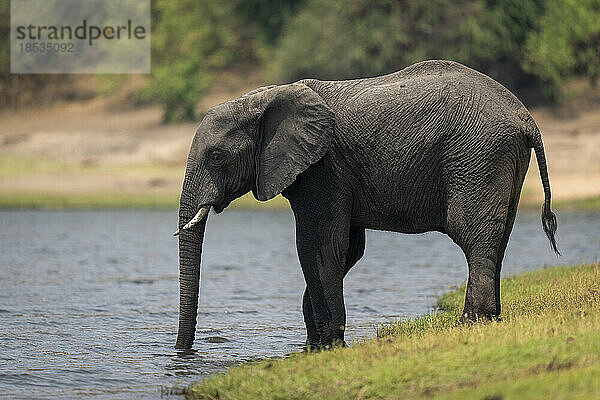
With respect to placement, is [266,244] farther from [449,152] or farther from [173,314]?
[449,152]

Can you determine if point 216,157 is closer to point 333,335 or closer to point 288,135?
point 288,135

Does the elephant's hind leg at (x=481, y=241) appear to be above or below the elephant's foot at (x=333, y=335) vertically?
above

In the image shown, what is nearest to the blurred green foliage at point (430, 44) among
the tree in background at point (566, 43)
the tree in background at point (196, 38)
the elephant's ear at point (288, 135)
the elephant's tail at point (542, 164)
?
the tree in background at point (566, 43)

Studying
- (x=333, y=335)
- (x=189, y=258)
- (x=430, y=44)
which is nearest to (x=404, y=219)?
(x=333, y=335)

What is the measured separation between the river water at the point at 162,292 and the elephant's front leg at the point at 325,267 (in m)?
1.22

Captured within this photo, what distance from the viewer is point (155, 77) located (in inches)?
1924

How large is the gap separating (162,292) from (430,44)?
29007mm

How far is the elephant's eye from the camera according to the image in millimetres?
11070

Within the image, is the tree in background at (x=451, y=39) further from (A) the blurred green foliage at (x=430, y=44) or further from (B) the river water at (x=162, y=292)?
A: (B) the river water at (x=162, y=292)

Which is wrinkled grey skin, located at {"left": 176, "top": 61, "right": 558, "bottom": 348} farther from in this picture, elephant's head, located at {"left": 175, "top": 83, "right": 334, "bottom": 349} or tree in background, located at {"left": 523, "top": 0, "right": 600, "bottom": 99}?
tree in background, located at {"left": 523, "top": 0, "right": 600, "bottom": 99}

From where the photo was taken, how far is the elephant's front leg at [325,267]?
36.0 ft

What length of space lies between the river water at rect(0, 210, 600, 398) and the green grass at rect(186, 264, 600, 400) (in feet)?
4.66

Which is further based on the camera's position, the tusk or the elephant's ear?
the tusk

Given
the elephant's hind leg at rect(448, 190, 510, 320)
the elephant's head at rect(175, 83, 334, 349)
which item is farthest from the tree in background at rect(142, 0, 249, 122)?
the elephant's hind leg at rect(448, 190, 510, 320)
